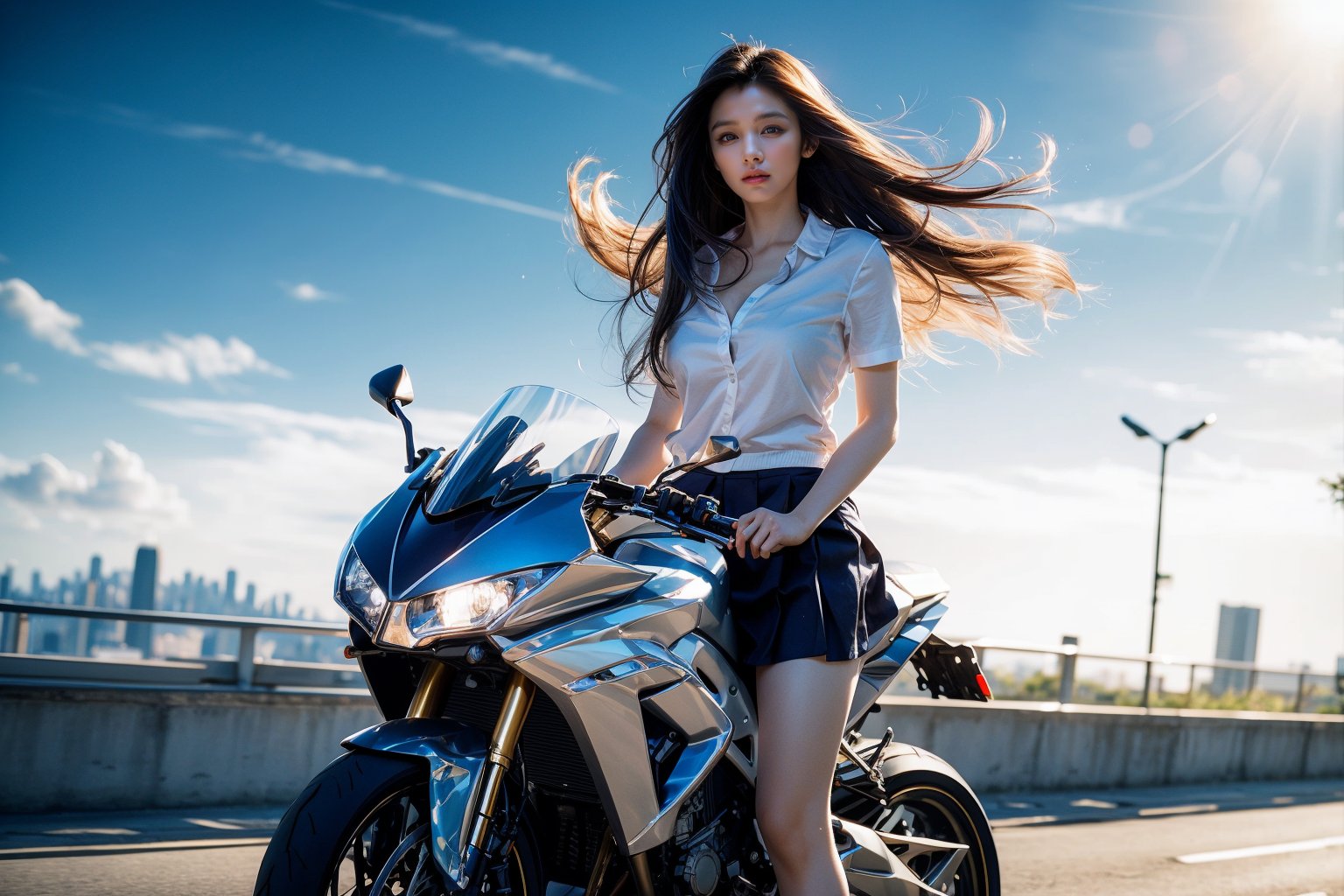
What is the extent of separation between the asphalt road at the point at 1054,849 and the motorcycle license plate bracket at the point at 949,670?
1.71 meters

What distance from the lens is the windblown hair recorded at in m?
3.62

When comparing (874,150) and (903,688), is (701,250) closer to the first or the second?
(874,150)

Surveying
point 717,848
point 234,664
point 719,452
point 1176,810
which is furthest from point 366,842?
point 1176,810

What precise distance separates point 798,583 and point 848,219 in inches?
47.8

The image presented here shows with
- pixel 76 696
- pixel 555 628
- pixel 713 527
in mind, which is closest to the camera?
pixel 555 628

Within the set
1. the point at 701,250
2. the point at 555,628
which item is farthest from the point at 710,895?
the point at 701,250

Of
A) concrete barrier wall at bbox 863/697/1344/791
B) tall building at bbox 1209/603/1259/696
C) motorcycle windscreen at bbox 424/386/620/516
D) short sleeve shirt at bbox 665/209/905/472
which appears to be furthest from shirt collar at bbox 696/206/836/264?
tall building at bbox 1209/603/1259/696

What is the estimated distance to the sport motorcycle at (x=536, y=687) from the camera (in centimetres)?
245

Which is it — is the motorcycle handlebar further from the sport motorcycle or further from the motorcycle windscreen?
the motorcycle windscreen

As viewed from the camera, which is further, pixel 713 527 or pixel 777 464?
pixel 777 464

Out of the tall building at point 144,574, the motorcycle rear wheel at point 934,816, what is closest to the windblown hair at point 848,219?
the motorcycle rear wheel at point 934,816

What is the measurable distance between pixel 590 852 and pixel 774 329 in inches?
54.5

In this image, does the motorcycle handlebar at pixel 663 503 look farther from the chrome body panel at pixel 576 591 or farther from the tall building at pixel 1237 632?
the tall building at pixel 1237 632

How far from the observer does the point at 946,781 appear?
154 inches
